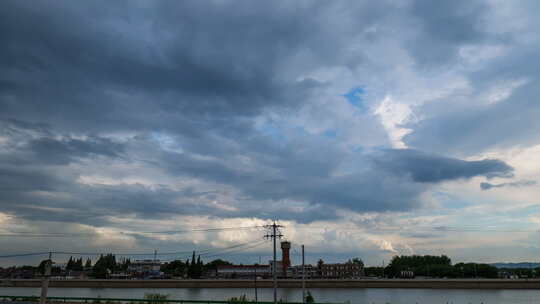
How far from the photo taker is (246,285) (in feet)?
562

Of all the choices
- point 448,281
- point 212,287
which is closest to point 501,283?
point 448,281

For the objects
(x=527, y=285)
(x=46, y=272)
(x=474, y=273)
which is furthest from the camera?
(x=474, y=273)

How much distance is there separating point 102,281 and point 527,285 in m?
175

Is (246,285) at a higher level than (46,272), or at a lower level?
lower

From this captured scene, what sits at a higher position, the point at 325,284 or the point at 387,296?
the point at 387,296

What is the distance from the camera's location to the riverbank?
155m

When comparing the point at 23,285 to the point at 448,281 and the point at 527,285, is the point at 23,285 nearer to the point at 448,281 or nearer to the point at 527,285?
the point at 448,281

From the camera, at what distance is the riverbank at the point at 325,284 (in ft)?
510

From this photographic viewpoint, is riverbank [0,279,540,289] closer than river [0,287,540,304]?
No

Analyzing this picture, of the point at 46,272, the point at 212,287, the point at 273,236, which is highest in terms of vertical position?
the point at 273,236

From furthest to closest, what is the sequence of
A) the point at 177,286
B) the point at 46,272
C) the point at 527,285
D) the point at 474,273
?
the point at 474,273 → the point at 177,286 → the point at 527,285 → the point at 46,272

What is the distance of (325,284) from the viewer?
166250 mm

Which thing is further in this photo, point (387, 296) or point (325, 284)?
point (325, 284)

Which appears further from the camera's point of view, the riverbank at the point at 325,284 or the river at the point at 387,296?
the riverbank at the point at 325,284
